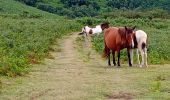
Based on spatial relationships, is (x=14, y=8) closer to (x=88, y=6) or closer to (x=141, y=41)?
(x=88, y=6)

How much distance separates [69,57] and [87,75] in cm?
781

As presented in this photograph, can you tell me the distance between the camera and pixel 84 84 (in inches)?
551

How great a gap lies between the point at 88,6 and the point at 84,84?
8858cm

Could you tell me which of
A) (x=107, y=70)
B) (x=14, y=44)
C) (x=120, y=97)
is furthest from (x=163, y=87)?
(x=14, y=44)

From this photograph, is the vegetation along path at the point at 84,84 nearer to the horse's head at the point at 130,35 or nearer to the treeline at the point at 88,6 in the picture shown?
the horse's head at the point at 130,35

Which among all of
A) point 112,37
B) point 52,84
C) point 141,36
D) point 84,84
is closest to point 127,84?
point 84,84

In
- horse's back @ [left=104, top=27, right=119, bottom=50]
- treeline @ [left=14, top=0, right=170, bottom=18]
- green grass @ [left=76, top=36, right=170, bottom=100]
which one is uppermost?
horse's back @ [left=104, top=27, right=119, bottom=50]

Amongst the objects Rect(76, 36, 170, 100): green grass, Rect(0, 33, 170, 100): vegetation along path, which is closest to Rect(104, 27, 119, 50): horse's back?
Rect(0, 33, 170, 100): vegetation along path

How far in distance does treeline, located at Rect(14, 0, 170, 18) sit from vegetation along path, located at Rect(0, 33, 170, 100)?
75949mm

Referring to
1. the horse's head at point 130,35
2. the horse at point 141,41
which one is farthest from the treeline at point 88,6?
the horse's head at point 130,35

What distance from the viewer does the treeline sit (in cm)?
9594

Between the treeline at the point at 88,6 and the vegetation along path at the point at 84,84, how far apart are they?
75.9 meters

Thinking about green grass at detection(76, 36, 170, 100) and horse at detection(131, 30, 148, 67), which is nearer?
green grass at detection(76, 36, 170, 100)

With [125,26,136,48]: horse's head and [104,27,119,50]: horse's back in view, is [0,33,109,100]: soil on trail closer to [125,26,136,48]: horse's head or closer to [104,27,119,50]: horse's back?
[104,27,119,50]: horse's back
